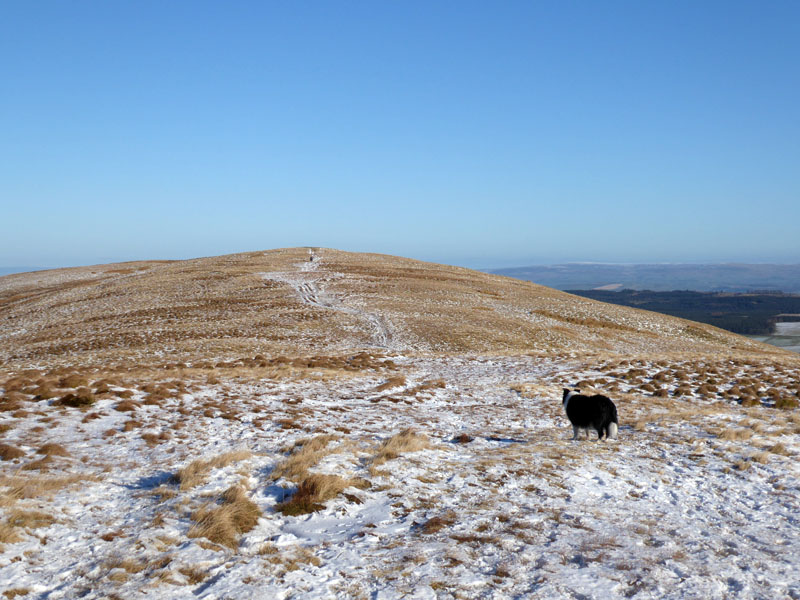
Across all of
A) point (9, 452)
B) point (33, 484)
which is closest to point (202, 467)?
point (33, 484)

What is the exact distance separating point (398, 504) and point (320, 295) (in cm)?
4682

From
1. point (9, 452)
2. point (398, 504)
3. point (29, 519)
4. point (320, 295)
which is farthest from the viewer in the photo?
point (320, 295)

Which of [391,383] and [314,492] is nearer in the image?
[314,492]

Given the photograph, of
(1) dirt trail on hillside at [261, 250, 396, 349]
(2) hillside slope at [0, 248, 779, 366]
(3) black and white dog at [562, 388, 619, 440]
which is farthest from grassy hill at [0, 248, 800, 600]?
(1) dirt trail on hillside at [261, 250, 396, 349]

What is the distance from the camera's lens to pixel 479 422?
15008mm

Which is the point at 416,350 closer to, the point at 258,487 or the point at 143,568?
the point at 258,487

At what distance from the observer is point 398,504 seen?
27.0 feet

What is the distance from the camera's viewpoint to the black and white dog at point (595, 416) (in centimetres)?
1248

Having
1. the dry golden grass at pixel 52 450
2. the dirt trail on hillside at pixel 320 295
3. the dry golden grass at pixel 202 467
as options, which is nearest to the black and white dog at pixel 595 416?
the dry golden grass at pixel 202 467

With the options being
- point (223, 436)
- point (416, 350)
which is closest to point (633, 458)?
point (223, 436)

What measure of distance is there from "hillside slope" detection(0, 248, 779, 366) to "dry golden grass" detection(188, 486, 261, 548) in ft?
75.3

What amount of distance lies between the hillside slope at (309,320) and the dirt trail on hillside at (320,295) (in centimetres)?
16

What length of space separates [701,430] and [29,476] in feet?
53.7

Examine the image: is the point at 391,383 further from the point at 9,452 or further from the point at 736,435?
the point at 9,452
